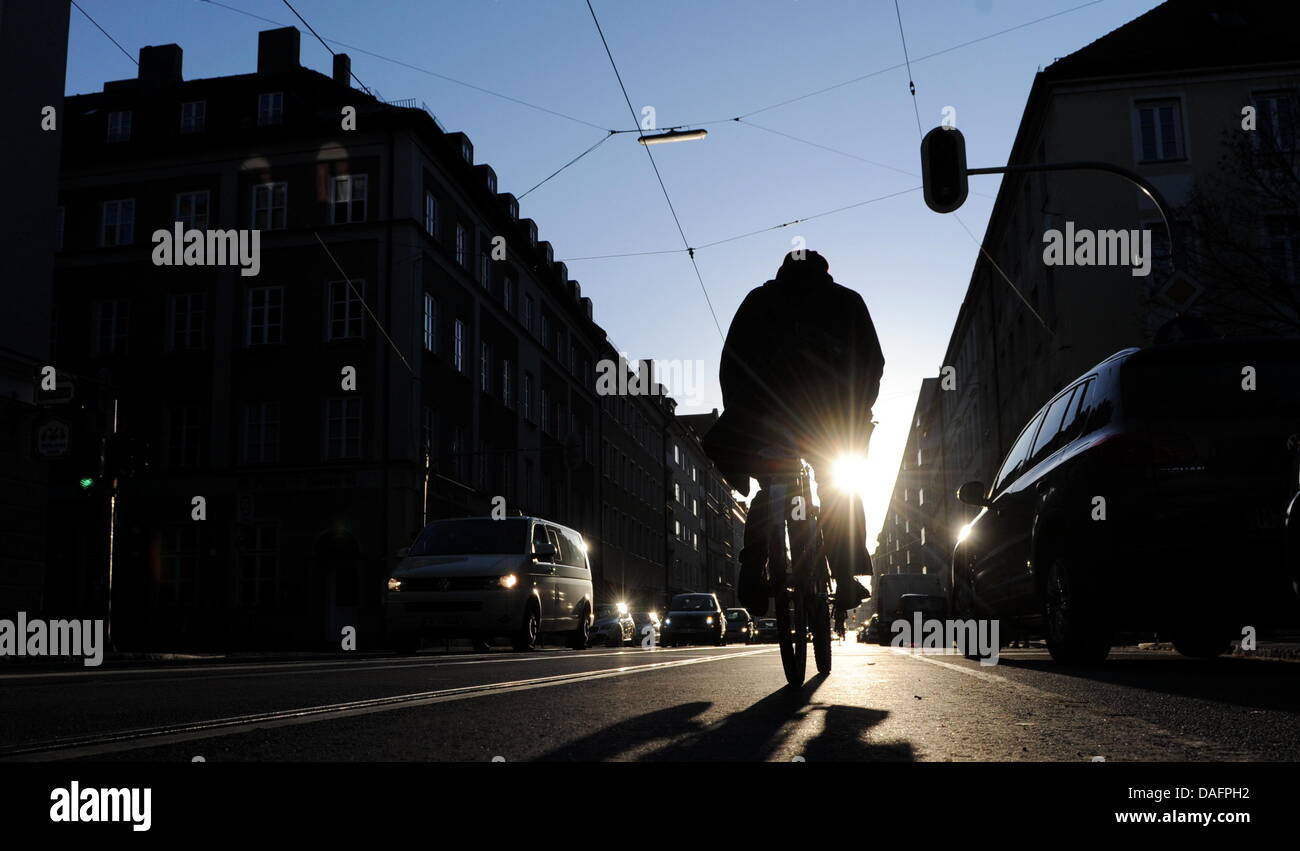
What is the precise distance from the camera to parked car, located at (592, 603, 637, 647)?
33.6m

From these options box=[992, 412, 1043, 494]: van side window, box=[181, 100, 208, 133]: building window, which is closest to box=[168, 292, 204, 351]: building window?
box=[181, 100, 208, 133]: building window

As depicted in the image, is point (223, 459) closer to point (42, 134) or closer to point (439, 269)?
point (439, 269)

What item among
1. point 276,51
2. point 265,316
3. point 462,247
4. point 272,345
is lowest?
point 272,345

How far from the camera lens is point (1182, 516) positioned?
7.09 metres

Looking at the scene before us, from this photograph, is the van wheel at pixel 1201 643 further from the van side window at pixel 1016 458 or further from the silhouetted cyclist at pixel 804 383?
the silhouetted cyclist at pixel 804 383

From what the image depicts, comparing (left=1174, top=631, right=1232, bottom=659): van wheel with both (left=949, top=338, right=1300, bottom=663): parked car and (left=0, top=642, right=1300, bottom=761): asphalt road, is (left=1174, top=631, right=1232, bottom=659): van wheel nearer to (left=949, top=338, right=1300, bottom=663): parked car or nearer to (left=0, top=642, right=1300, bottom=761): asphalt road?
(left=949, top=338, right=1300, bottom=663): parked car

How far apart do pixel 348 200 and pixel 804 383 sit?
102 ft

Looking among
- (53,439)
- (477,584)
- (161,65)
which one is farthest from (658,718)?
(161,65)

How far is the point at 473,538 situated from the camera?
16688 mm

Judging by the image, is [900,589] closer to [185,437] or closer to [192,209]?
[185,437]

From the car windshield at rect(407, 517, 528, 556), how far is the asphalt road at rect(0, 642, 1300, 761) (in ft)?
31.5

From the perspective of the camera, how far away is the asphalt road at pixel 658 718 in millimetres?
3094
